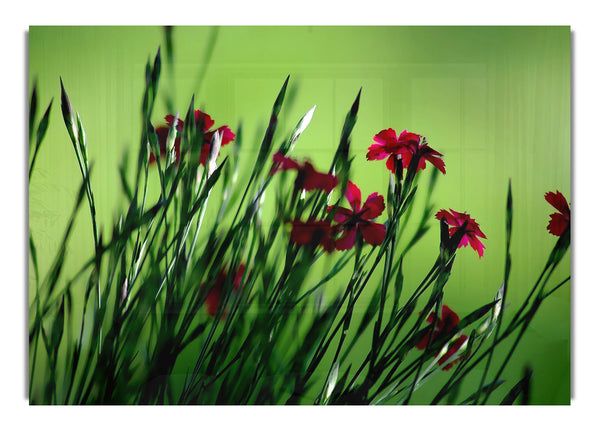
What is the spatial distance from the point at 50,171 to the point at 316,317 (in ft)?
3.16

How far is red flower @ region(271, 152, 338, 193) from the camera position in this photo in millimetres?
1650

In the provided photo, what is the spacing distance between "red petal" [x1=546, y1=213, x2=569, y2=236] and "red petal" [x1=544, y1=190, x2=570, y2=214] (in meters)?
0.02

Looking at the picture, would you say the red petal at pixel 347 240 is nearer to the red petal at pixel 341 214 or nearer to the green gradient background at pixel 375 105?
the red petal at pixel 341 214

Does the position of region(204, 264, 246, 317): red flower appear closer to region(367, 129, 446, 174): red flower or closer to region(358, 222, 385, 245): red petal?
region(358, 222, 385, 245): red petal

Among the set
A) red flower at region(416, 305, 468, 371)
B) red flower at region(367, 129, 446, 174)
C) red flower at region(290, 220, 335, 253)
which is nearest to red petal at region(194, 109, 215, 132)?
red flower at region(290, 220, 335, 253)

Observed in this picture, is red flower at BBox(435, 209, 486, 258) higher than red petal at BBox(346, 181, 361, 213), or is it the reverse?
red petal at BBox(346, 181, 361, 213)

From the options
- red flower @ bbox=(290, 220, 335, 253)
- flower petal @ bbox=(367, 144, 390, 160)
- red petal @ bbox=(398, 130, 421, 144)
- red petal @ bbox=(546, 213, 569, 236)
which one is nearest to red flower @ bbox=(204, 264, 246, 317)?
red flower @ bbox=(290, 220, 335, 253)

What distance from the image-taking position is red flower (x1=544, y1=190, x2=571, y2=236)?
1669mm

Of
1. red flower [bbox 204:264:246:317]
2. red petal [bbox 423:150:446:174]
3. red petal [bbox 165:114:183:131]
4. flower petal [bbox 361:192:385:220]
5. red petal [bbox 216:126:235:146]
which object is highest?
red petal [bbox 165:114:183:131]

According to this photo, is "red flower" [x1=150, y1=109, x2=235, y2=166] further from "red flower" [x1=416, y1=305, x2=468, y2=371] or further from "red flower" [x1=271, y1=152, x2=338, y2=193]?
"red flower" [x1=416, y1=305, x2=468, y2=371]

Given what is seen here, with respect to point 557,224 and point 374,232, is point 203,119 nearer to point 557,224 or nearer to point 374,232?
point 374,232
